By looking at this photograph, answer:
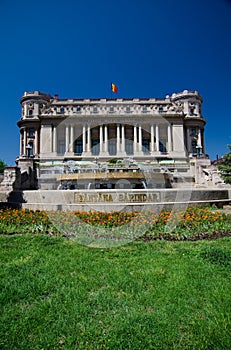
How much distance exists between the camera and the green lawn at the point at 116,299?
2.41m

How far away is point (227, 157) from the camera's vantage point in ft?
47.8

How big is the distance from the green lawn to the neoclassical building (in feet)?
123

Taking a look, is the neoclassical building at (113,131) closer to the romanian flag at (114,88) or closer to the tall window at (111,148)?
the tall window at (111,148)

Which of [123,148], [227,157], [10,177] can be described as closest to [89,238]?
[10,177]

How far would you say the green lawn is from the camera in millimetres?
2410

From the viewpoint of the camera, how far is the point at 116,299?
3.18 m

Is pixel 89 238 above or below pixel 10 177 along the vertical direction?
below

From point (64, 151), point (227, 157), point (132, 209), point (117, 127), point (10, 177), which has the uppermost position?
point (117, 127)

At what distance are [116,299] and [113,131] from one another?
147 ft

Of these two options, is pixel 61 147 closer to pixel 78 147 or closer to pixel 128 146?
pixel 78 147

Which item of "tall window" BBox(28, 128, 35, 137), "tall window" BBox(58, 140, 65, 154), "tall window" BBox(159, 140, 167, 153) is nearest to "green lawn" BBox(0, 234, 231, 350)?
"tall window" BBox(58, 140, 65, 154)

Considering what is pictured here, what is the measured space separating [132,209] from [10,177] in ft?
31.8

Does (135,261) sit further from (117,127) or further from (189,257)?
(117,127)

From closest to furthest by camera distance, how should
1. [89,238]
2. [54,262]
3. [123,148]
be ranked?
1. [54,262]
2. [89,238]
3. [123,148]
